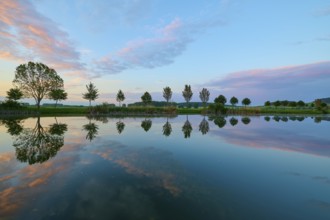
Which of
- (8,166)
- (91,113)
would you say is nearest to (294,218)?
(8,166)

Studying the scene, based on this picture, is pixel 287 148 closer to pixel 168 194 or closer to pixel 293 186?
pixel 293 186

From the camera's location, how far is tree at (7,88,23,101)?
62072 mm

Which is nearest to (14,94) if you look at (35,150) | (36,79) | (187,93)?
(36,79)

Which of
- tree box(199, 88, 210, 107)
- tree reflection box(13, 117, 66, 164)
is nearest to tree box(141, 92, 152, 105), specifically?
tree box(199, 88, 210, 107)

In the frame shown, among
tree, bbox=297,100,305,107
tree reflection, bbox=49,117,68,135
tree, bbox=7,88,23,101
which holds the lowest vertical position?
tree reflection, bbox=49,117,68,135

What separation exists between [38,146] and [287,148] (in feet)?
65.8

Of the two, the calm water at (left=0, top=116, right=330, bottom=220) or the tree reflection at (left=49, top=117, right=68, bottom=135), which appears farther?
the tree reflection at (left=49, top=117, right=68, bottom=135)

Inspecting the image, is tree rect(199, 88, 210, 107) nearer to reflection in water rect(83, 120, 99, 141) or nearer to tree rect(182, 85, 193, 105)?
tree rect(182, 85, 193, 105)

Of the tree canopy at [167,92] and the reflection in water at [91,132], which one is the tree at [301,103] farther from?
the reflection in water at [91,132]

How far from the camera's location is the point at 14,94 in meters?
62.7

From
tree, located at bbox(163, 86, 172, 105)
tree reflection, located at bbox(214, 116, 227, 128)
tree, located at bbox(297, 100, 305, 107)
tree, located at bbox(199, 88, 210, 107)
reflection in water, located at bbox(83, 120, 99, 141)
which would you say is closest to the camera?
reflection in water, located at bbox(83, 120, 99, 141)

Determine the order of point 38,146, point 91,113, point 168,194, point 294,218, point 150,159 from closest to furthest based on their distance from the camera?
point 294,218 → point 168,194 → point 150,159 → point 38,146 → point 91,113

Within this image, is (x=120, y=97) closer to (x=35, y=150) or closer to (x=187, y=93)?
(x=187, y=93)

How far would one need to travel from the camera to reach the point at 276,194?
8.12 m
